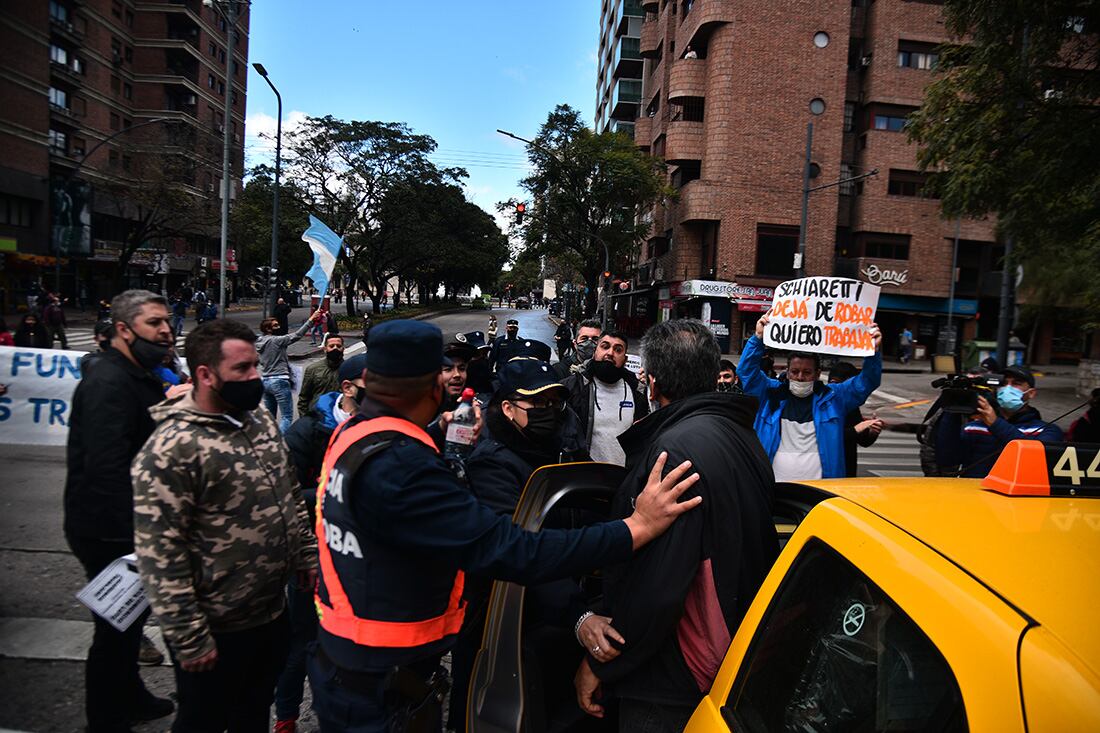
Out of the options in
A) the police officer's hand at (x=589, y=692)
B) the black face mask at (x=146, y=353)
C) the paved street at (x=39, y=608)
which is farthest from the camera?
the paved street at (x=39, y=608)

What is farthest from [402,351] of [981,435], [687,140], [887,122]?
[887,122]

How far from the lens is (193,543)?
238 cm

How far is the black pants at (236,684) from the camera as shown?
7.81 feet

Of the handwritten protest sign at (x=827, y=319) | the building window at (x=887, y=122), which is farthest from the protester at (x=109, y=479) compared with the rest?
the building window at (x=887, y=122)

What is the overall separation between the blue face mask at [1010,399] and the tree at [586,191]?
2897 cm

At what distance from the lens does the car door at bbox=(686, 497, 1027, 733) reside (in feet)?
3.39

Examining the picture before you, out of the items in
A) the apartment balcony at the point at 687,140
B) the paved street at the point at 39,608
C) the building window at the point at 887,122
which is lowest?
the paved street at the point at 39,608

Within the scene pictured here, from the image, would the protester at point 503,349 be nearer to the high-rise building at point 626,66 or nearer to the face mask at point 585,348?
the face mask at point 585,348

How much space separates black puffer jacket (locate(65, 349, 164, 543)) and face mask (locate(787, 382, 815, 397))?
3.71 meters

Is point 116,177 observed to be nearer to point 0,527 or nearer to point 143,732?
point 0,527

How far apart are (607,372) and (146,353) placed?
3113 mm

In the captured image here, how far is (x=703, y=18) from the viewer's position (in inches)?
1275

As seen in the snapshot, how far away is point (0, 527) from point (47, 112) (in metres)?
39.3

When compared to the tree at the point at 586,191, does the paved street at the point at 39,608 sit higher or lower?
lower
